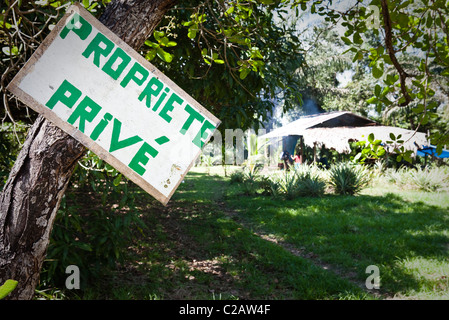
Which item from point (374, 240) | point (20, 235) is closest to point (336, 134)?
point (374, 240)

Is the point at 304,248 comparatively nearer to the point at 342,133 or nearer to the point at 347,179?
the point at 347,179

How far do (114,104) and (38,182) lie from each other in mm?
612

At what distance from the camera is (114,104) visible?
814mm

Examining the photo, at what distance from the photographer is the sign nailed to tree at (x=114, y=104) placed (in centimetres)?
79

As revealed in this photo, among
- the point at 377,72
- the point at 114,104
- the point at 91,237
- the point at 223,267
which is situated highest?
the point at 377,72

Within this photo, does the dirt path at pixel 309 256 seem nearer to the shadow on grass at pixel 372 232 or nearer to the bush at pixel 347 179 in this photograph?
the shadow on grass at pixel 372 232

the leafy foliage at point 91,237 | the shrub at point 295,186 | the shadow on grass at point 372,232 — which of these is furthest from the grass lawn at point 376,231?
the leafy foliage at point 91,237

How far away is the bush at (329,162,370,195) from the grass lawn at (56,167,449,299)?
1102 millimetres

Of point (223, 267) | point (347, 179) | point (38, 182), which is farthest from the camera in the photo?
point (347, 179)

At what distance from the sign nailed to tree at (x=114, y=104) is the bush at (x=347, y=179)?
8392 mm

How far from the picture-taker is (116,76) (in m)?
0.83

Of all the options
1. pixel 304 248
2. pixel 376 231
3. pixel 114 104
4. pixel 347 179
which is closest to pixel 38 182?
pixel 114 104

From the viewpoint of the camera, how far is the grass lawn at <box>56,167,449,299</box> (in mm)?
3254

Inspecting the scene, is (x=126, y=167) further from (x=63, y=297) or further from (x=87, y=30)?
(x=63, y=297)
